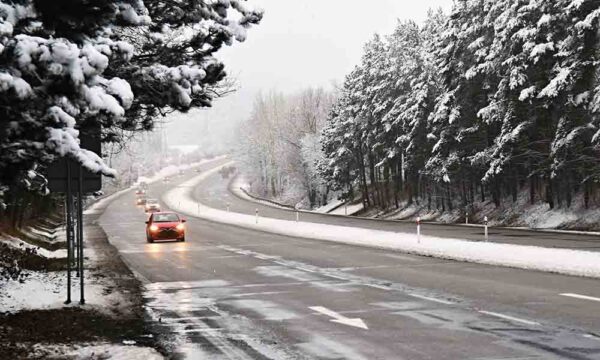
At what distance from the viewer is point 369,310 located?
37.0 ft

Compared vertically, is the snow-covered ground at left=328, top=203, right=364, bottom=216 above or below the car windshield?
below

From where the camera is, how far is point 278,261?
20953mm

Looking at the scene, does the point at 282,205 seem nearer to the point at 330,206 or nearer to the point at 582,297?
the point at 330,206

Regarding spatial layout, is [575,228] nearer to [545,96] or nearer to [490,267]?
[545,96]

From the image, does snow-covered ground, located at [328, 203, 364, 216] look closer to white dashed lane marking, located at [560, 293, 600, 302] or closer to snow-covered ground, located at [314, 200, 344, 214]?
snow-covered ground, located at [314, 200, 344, 214]

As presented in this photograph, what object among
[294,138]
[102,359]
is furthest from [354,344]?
[294,138]

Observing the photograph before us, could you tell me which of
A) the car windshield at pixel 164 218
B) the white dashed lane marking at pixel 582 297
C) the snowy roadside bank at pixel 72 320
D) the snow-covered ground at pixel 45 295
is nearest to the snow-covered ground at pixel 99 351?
the snowy roadside bank at pixel 72 320

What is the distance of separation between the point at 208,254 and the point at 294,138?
70418 mm

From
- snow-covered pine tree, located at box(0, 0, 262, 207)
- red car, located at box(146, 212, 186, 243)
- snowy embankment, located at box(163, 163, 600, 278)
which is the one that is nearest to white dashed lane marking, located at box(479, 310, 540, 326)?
snow-covered pine tree, located at box(0, 0, 262, 207)

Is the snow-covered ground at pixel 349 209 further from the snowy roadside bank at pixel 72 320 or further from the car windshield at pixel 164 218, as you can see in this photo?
the snowy roadside bank at pixel 72 320

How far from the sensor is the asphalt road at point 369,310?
832cm

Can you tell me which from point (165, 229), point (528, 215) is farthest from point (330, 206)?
point (165, 229)

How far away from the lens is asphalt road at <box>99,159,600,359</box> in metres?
8.32

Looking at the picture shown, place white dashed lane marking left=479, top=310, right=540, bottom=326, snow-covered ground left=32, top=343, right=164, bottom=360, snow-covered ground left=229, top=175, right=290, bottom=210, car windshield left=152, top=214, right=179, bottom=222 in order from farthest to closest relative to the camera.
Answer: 1. snow-covered ground left=229, top=175, right=290, bottom=210
2. car windshield left=152, top=214, right=179, bottom=222
3. white dashed lane marking left=479, top=310, right=540, bottom=326
4. snow-covered ground left=32, top=343, right=164, bottom=360
